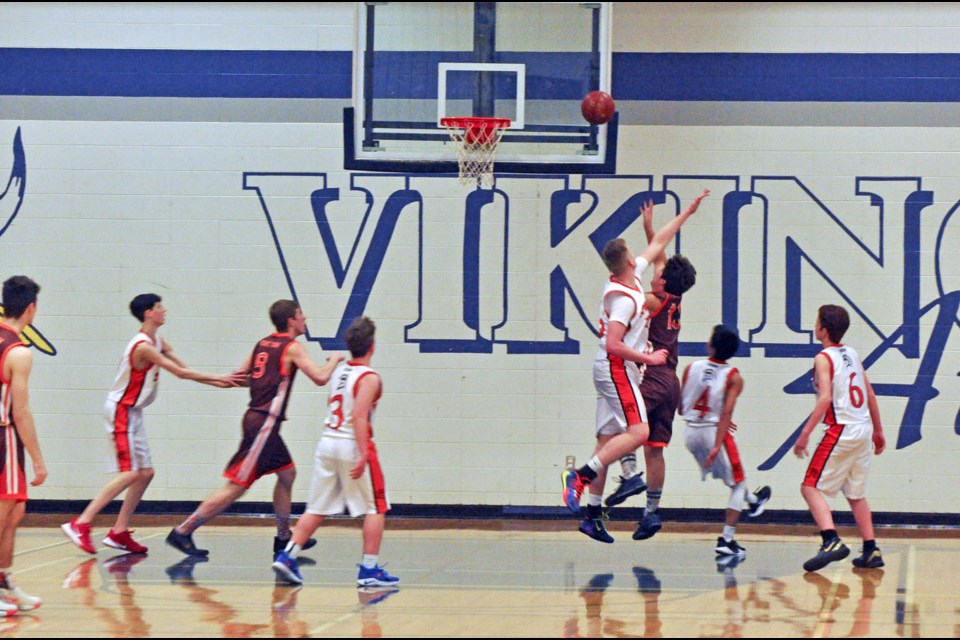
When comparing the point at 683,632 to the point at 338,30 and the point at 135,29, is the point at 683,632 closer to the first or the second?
the point at 338,30

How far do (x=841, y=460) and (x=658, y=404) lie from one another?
1430 mm

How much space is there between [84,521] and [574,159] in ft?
17.1

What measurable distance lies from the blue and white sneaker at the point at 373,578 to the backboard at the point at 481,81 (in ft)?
13.1

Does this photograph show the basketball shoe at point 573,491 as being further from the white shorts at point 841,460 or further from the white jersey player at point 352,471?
the white shorts at point 841,460

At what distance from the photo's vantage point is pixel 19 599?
730cm

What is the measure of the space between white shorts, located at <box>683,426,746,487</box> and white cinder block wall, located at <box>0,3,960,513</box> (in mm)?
1802

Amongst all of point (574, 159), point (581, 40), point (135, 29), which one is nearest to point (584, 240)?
point (574, 159)

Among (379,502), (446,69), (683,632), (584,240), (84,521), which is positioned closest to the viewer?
(683,632)

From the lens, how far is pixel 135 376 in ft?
31.3

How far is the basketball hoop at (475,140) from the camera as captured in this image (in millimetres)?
10391

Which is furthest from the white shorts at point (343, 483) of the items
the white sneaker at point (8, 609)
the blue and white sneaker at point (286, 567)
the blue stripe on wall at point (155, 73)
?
the blue stripe on wall at point (155, 73)

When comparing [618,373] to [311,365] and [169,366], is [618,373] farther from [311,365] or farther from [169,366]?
[169,366]

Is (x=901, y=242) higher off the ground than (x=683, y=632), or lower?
higher

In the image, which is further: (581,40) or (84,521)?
(581,40)
